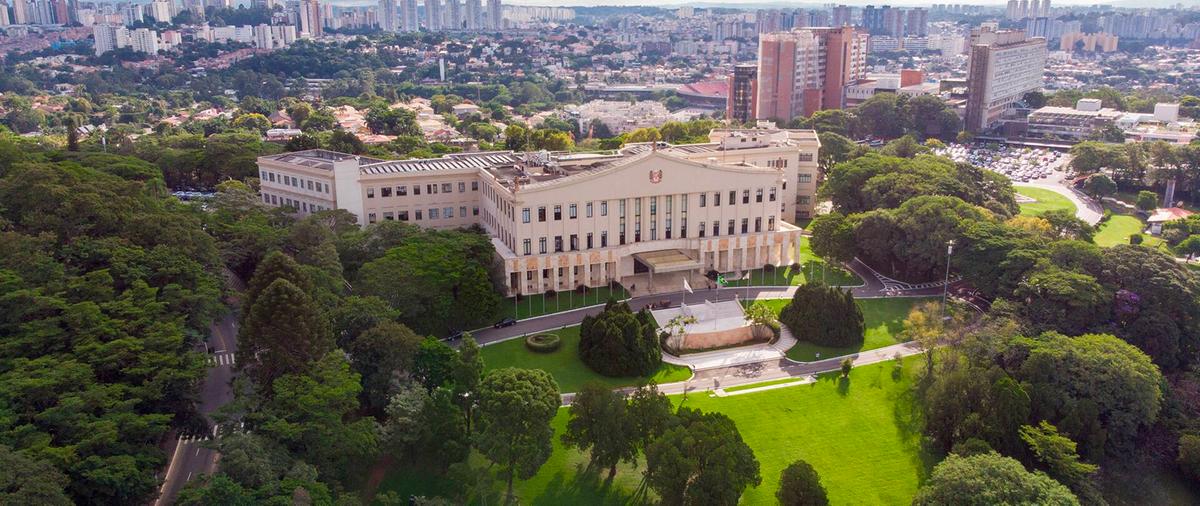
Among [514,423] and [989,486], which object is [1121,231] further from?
[514,423]

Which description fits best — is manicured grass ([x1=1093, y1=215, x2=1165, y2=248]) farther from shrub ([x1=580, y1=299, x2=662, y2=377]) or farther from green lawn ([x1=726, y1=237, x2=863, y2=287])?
shrub ([x1=580, y1=299, x2=662, y2=377])

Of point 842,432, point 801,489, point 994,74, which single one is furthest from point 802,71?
point 801,489

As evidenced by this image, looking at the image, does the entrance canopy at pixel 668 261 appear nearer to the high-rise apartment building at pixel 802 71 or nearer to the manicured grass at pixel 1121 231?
the manicured grass at pixel 1121 231

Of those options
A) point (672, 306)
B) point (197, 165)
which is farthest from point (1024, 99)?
point (197, 165)

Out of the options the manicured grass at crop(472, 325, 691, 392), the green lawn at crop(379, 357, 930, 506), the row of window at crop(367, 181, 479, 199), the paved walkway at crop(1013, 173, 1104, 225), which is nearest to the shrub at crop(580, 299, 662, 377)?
the manicured grass at crop(472, 325, 691, 392)

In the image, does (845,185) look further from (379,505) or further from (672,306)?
(379,505)
